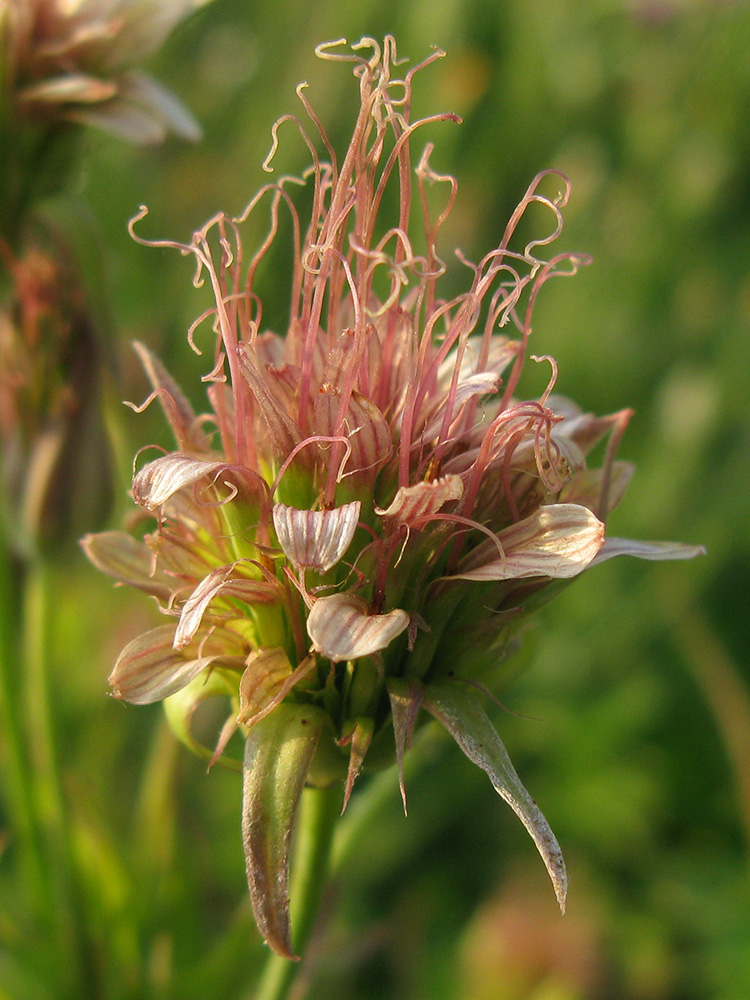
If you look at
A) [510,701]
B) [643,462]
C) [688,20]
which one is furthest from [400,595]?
[688,20]

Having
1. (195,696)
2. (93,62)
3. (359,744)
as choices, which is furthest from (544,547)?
(93,62)

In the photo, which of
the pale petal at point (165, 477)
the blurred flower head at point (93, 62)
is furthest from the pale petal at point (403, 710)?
the blurred flower head at point (93, 62)

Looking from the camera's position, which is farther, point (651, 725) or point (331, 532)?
point (651, 725)

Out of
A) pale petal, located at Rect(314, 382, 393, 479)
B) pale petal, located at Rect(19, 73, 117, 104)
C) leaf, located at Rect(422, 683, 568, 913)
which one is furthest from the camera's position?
pale petal, located at Rect(19, 73, 117, 104)

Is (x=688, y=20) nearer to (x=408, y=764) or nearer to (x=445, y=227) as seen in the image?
(x=445, y=227)

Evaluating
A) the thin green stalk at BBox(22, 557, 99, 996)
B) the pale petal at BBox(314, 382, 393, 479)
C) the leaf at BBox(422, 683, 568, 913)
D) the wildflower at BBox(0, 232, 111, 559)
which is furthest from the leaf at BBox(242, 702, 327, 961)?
the wildflower at BBox(0, 232, 111, 559)

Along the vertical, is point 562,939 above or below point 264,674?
below

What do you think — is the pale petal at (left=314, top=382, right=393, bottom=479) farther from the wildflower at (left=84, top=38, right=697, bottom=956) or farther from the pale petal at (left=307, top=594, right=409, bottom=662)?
the pale petal at (left=307, top=594, right=409, bottom=662)
